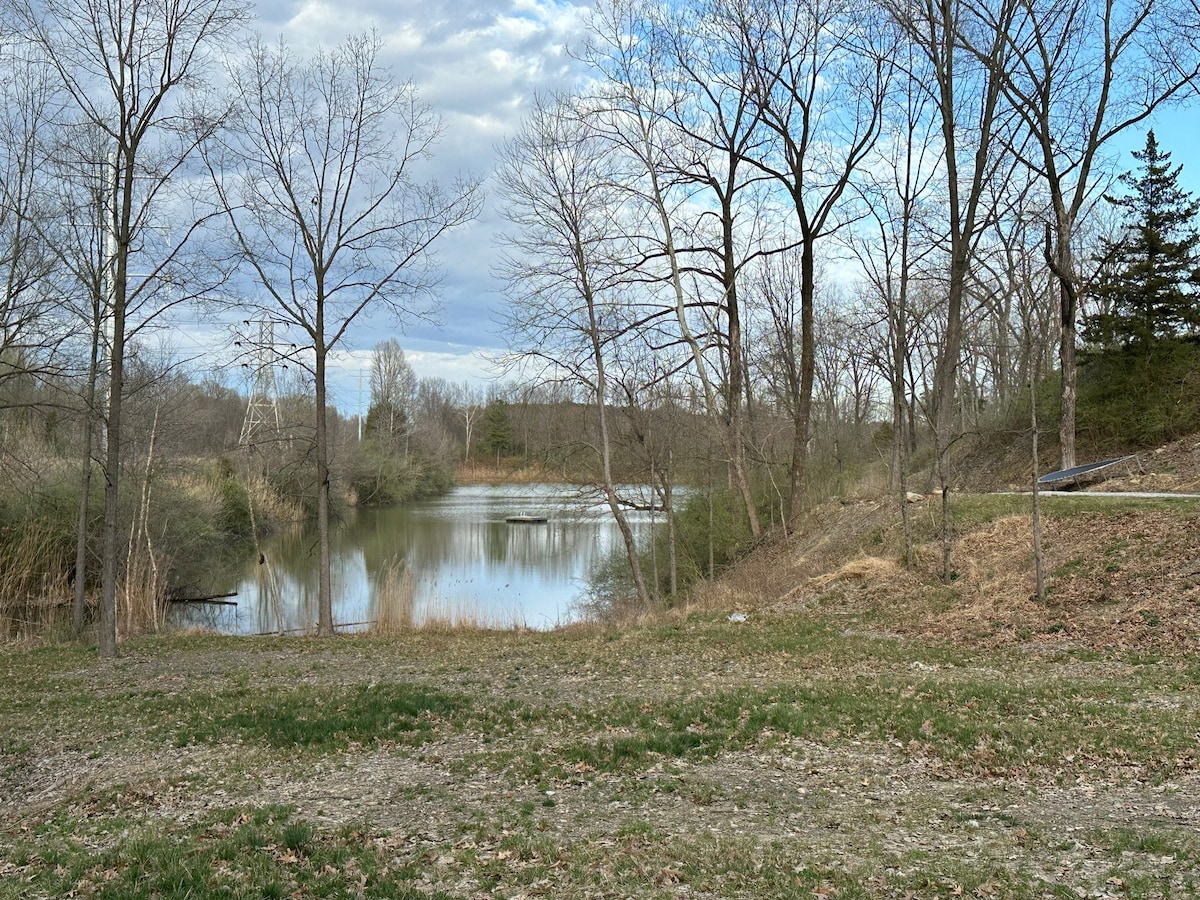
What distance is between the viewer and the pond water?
63.0 ft

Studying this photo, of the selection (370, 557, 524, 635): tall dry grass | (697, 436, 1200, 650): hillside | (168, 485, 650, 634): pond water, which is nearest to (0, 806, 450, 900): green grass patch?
(697, 436, 1200, 650): hillside

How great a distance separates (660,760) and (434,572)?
2150cm

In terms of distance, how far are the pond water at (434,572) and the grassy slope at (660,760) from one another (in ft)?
18.2

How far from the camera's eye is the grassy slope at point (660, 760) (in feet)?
16.1

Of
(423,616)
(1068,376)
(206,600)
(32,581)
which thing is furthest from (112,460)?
(1068,376)

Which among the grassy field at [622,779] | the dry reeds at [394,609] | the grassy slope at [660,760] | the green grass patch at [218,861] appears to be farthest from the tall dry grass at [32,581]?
the green grass patch at [218,861]

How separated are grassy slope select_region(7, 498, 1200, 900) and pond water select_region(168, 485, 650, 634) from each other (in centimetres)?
555

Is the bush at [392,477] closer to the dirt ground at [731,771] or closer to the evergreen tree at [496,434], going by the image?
the evergreen tree at [496,434]

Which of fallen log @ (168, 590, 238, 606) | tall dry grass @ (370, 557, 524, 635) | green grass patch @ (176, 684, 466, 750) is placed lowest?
fallen log @ (168, 590, 238, 606)

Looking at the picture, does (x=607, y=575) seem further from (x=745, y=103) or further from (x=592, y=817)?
(x=592, y=817)

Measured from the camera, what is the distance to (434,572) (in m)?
27.7

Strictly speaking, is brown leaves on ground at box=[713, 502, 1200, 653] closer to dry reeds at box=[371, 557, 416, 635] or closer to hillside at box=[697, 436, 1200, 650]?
hillside at box=[697, 436, 1200, 650]

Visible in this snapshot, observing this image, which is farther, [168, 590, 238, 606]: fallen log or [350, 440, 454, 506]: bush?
[350, 440, 454, 506]: bush

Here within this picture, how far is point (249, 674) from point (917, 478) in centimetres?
2274
